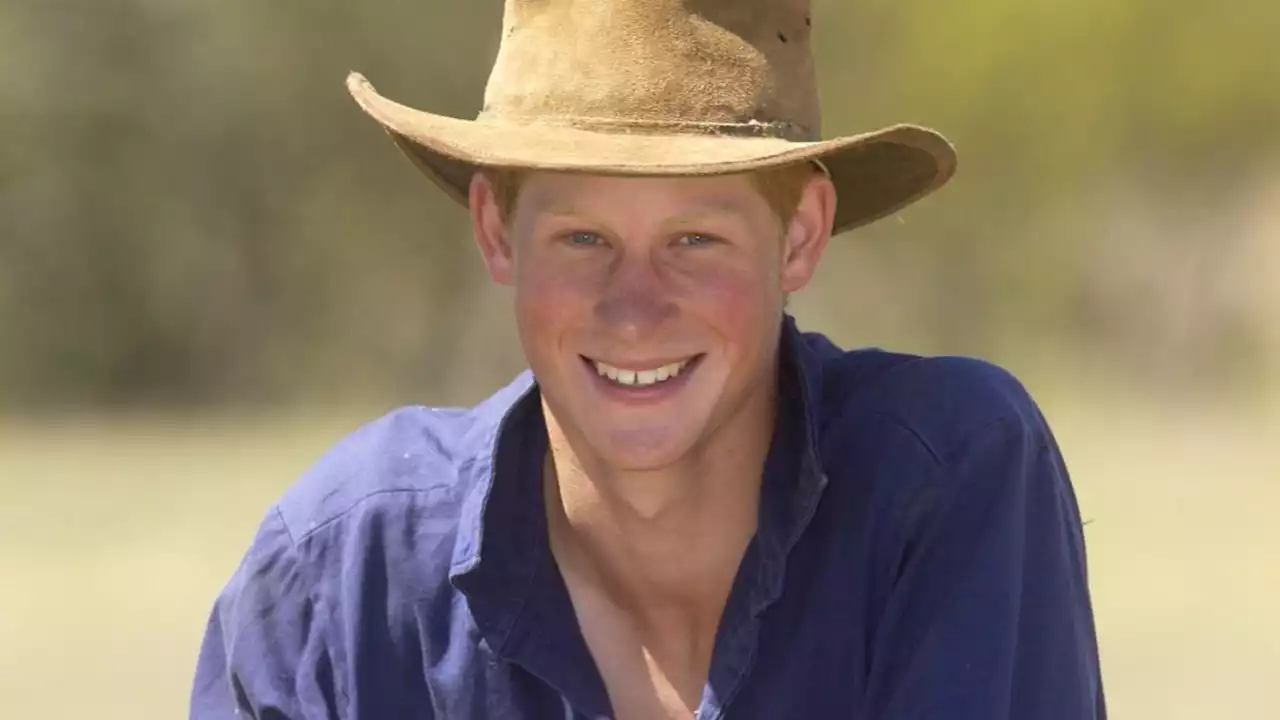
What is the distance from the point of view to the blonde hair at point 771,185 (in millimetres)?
1964

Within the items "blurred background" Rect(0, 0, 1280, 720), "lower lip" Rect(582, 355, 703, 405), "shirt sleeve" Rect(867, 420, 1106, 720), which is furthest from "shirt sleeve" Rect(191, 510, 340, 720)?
"blurred background" Rect(0, 0, 1280, 720)

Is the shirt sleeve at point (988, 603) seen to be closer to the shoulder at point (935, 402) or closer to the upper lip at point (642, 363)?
the shoulder at point (935, 402)

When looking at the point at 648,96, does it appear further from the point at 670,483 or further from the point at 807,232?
the point at 670,483

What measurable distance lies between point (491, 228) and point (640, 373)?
13.1 inches

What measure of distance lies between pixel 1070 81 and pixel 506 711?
226 inches

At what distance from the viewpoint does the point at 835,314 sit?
6.99m

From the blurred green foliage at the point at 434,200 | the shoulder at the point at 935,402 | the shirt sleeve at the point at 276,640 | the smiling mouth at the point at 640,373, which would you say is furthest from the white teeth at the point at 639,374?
the blurred green foliage at the point at 434,200

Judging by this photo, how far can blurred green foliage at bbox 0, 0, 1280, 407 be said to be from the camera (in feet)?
22.2

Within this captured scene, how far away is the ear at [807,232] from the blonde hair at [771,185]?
0.01m

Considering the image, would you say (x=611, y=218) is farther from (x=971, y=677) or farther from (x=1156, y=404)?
(x=1156, y=404)

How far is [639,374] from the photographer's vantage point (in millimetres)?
1919

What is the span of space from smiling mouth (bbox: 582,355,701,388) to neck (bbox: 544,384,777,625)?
154 millimetres

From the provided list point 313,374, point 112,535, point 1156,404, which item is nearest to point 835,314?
point 1156,404

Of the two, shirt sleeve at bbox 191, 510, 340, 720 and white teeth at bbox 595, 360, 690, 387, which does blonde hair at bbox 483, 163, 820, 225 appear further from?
shirt sleeve at bbox 191, 510, 340, 720
